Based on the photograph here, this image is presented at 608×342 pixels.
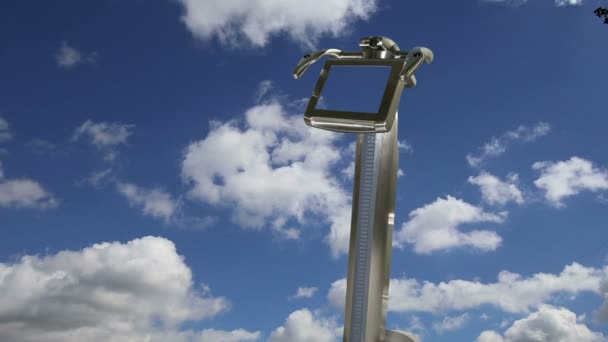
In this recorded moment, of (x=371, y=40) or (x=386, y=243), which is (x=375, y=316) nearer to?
(x=386, y=243)

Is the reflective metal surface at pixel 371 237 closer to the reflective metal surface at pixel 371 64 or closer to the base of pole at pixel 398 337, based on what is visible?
the base of pole at pixel 398 337

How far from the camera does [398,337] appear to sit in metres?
3.04

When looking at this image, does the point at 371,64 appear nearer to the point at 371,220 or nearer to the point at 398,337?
the point at 371,220

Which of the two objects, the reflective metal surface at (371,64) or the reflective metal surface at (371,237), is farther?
the reflective metal surface at (371,237)

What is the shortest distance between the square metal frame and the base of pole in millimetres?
1114

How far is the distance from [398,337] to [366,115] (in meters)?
1.19

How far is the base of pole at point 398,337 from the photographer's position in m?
3.03

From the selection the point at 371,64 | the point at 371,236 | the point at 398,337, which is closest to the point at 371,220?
the point at 371,236

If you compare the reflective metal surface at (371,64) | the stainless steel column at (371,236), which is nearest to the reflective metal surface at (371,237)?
the stainless steel column at (371,236)

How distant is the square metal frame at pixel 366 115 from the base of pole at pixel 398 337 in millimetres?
1114

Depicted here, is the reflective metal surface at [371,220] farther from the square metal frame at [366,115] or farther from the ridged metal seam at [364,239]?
the square metal frame at [366,115]

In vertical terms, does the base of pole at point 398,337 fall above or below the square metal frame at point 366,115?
below

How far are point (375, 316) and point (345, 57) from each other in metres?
→ 1.27

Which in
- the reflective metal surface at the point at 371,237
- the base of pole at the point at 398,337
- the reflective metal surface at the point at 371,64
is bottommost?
the base of pole at the point at 398,337
